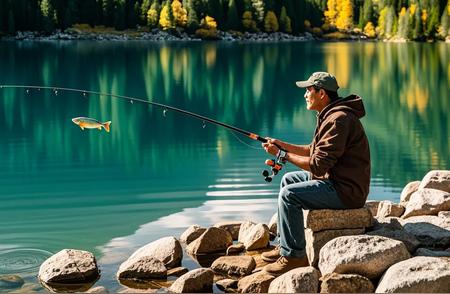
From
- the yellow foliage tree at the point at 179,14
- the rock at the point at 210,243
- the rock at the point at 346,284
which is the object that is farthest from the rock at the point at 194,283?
the yellow foliage tree at the point at 179,14

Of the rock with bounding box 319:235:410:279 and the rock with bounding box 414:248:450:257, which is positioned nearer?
the rock with bounding box 319:235:410:279

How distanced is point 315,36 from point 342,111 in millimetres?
179430

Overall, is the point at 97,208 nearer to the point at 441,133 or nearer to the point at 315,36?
the point at 441,133

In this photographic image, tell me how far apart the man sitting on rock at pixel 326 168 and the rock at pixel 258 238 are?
4.62ft

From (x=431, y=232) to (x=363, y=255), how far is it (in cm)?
181

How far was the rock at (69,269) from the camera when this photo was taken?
882cm

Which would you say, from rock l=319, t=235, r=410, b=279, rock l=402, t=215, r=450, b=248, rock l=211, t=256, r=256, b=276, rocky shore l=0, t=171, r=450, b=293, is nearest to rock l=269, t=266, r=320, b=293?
rocky shore l=0, t=171, r=450, b=293

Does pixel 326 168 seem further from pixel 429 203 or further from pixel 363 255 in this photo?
pixel 429 203

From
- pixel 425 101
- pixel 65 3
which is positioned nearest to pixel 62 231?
pixel 425 101

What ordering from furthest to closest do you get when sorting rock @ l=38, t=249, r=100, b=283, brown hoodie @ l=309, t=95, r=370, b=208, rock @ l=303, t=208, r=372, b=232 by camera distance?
rock @ l=38, t=249, r=100, b=283 → rock @ l=303, t=208, r=372, b=232 → brown hoodie @ l=309, t=95, r=370, b=208

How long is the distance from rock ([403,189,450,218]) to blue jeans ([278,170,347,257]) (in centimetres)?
238

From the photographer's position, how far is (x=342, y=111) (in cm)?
798

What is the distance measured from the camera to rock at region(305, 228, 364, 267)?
839 centimetres

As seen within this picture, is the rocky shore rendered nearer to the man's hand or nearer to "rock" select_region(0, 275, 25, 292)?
"rock" select_region(0, 275, 25, 292)
